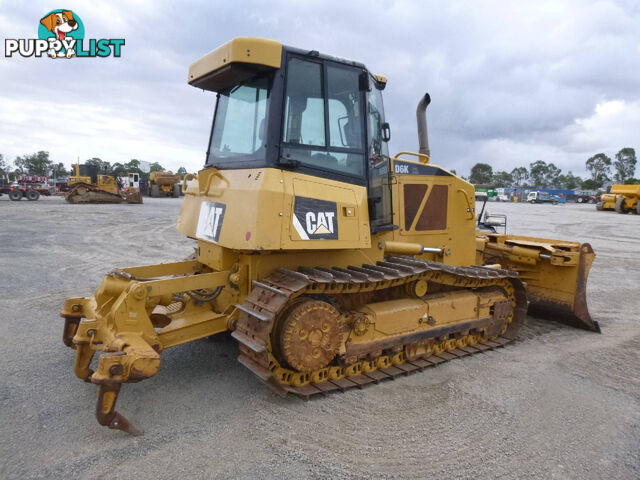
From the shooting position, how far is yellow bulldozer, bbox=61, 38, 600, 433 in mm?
3742

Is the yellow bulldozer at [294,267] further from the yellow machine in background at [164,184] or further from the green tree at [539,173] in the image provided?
the green tree at [539,173]

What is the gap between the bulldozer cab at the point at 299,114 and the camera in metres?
3.96

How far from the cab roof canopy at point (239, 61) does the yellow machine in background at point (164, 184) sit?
3928 centimetres

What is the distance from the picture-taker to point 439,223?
593cm

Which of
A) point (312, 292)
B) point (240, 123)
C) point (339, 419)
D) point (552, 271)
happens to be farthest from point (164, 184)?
point (339, 419)

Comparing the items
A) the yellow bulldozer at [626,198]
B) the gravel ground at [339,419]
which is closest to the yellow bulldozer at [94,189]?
the gravel ground at [339,419]

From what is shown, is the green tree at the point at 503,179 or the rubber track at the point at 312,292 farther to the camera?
the green tree at the point at 503,179

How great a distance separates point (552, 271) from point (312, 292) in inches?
170

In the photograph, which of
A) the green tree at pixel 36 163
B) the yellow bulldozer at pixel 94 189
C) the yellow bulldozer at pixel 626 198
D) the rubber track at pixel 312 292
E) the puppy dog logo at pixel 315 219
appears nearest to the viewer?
the rubber track at pixel 312 292

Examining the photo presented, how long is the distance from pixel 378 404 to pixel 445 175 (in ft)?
11.1

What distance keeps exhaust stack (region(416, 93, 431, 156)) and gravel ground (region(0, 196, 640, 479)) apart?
2.96 meters

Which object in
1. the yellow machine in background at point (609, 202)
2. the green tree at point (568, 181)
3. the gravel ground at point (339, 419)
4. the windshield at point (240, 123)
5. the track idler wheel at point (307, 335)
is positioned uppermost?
the green tree at point (568, 181)

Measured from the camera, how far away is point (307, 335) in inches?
152

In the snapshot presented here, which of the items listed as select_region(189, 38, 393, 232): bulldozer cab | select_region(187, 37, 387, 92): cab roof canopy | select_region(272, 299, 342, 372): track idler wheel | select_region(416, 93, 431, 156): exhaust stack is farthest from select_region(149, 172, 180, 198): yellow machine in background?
select_region(272, 299, 342, 372): track idler wheel
